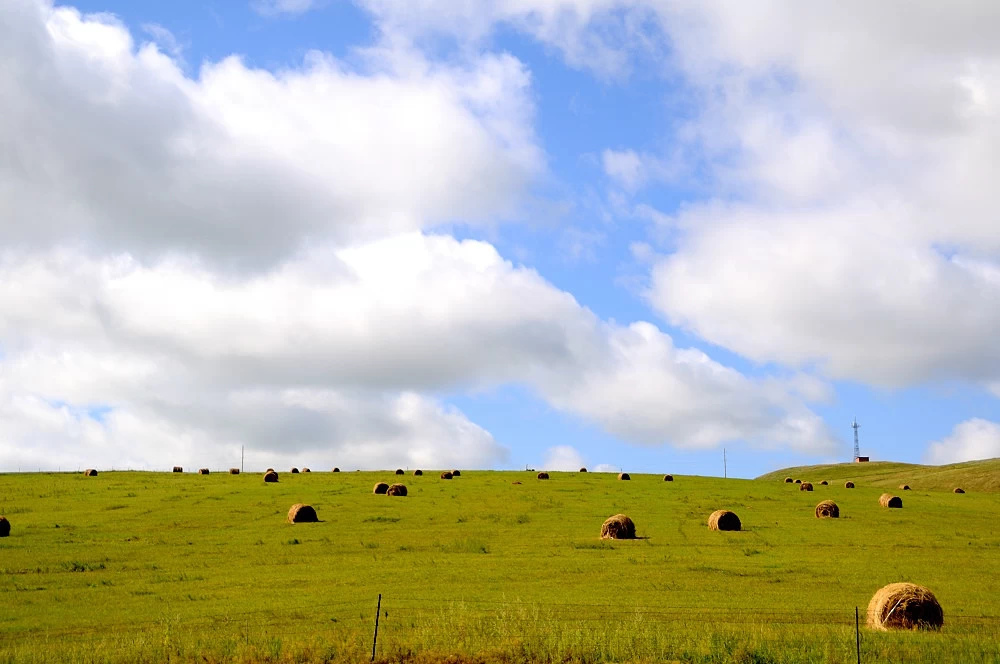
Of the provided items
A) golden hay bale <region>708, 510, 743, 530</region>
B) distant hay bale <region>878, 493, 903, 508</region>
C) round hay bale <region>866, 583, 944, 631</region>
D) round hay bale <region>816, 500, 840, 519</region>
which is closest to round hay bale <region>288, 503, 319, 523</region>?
golden hay bale <region>708, 510, 743, 530</region>

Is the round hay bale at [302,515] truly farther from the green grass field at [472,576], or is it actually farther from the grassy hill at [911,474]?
the grassy hill at [911,474]

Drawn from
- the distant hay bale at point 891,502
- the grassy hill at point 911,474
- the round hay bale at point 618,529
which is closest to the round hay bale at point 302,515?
the round hay bale at point 618,529

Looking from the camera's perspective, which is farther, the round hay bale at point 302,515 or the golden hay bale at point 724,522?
the round hay bale at point 302,515

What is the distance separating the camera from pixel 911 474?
143 meters

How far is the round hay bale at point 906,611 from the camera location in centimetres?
2388

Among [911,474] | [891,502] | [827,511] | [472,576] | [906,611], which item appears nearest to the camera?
[906,611]

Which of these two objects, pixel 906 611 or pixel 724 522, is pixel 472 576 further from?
pixel 724 522

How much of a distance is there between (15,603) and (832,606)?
984 inches

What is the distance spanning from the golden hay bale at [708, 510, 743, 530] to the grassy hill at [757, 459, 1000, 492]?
51132mm

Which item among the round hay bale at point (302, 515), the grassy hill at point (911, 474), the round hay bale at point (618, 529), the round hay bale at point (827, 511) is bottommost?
the round hay bale at point (618, 529)

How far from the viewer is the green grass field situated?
68.5 feet

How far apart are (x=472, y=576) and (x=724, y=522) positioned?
60.7ft

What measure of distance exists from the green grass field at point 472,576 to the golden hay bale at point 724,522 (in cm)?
99

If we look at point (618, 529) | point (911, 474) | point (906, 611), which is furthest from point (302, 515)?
point (911, 474)
